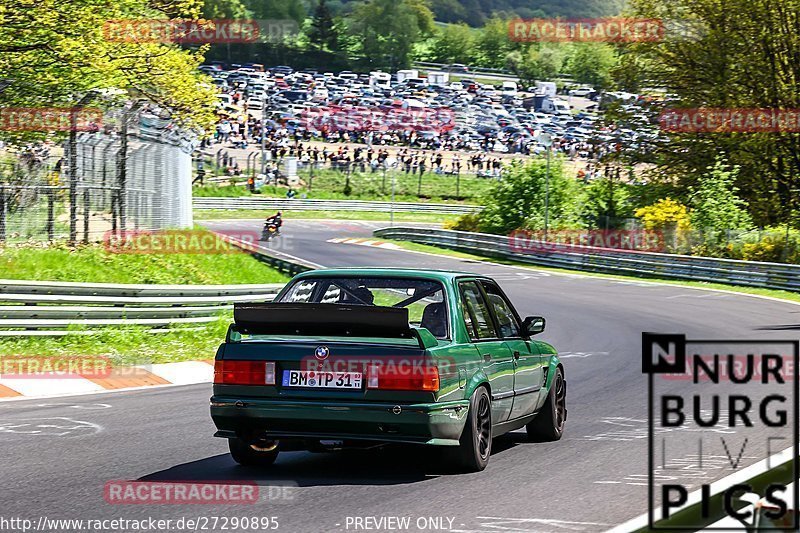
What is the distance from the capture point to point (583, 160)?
9725cm

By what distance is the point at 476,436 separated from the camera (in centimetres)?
814

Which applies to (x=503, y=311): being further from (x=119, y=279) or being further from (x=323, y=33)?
(x=323, y=33)

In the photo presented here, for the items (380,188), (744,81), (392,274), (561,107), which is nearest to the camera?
(392,274)

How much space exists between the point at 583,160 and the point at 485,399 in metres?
90.6

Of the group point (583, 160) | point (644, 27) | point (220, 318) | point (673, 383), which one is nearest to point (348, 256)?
point (644, 27)

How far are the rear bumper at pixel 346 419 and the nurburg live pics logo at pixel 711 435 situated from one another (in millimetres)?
1406

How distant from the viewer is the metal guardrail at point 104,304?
15.6 meters

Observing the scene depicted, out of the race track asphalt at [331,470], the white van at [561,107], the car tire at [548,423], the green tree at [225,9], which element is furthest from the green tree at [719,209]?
the green tree at [225,9]

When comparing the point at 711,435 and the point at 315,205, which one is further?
the point at 315,205

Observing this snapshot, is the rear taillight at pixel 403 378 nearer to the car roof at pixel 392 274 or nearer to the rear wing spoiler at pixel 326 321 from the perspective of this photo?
the rear wing spoiler at pixel 326 321

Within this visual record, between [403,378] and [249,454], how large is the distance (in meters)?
1.38

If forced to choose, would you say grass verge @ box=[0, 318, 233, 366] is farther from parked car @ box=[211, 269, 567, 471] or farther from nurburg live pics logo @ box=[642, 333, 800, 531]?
parked car @ box=[211, 269, 567, 471]

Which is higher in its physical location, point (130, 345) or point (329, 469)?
point (329, 469)

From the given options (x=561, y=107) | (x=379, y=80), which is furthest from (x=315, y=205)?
(x=379, y=80)
